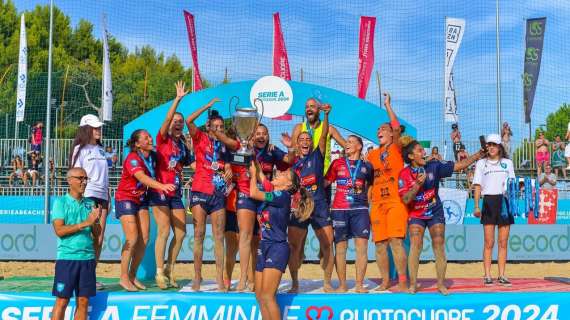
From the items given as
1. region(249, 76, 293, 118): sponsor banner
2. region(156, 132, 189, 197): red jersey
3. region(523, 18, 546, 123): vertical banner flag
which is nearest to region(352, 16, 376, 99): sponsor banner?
region(523, 18, 546, 123): vertical banner flag

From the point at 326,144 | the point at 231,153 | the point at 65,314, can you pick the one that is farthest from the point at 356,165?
the point at 65,314

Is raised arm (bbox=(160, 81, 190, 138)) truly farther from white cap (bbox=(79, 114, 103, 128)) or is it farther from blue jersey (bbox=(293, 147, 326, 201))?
blue jersey (bbox=(293, 147, 326, 201))

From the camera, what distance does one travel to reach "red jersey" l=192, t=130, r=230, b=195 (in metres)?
6.21

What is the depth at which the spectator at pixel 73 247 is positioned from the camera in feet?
17.2

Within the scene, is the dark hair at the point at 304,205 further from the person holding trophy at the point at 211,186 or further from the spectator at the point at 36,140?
the spectator at the point at 36,140

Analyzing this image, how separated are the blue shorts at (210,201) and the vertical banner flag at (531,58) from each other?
1460 centimetres

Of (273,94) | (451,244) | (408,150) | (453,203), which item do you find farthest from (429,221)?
(453,203)

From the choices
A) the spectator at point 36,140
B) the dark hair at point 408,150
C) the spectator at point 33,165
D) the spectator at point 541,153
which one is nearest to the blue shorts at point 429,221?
the dark hair at point 408,150

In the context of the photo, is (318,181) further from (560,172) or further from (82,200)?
(560,172)

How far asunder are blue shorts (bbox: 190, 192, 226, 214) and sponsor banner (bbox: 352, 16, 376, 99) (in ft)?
42.1

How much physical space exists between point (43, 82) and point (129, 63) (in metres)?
17.2

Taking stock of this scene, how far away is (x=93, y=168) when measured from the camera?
6.23 meters

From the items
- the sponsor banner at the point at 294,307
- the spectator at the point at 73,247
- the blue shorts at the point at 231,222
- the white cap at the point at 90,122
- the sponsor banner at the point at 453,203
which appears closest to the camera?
the spectator at the point at 73,247

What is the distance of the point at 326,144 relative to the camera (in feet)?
21.3
